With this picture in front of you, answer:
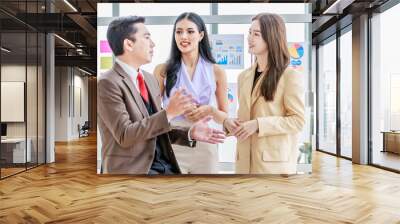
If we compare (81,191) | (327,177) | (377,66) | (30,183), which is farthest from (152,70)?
(377,66)

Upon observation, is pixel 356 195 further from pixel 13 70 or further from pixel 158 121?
pixel 13 70

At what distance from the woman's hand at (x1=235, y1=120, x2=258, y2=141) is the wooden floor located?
696 millimetres

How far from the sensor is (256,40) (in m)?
6.30

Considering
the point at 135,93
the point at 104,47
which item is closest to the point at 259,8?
the point at 135,93

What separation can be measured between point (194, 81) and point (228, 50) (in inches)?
30.5

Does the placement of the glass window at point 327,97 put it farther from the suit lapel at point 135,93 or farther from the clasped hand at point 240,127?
the suit lapel at point 135,93

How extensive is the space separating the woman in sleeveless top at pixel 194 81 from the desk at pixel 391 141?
10.9 feet

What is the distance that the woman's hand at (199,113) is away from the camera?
20.0 ft

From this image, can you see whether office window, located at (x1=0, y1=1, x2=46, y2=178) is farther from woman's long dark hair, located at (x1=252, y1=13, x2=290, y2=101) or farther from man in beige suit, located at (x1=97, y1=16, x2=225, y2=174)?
woman's long dark hair, located at (x1=252, y1=13, x2=290, y2=101)

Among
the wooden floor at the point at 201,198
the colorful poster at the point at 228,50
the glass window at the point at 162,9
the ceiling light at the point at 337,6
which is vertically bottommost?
the wooden floor at the point at 201,198

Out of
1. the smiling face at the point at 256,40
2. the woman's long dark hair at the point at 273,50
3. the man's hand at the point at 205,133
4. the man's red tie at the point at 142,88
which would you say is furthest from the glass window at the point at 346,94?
the man's red tie at the point at 142,88

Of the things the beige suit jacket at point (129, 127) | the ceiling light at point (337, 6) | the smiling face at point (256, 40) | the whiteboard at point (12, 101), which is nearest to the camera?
the beige suit jacket at point (129, 127)

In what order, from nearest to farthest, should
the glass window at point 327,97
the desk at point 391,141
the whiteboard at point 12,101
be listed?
the whiteboard at point 12,101, the desk at point 391,141, the glass window at point 327,97

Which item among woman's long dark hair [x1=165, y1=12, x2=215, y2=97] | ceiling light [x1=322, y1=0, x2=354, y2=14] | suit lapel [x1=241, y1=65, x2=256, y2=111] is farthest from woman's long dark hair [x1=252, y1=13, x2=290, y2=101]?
ceiling light [x1=322, y1=0, x2=354, y2=14]
